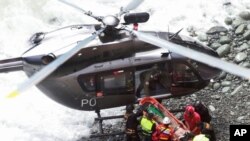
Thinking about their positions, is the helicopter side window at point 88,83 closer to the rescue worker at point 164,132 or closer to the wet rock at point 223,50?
the rescue worker at point 164,132

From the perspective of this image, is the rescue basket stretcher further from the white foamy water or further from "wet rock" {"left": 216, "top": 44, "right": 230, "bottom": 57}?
"wet rock" {"left": 216, "top": 44, "right": 230, "bottom": 57}

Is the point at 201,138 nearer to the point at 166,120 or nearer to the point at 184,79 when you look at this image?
the point at 166,120

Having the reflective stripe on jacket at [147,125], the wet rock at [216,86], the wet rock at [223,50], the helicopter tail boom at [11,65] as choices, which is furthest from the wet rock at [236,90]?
the helicopter tail boom at [11,65]

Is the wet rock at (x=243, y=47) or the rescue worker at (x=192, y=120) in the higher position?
the wet rock at (x=243, y=47)

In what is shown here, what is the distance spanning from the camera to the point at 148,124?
1019 cm

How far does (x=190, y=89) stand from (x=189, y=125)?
1.03 m

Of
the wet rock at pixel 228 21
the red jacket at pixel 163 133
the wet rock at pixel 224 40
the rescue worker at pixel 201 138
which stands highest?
the wet rock at pixel 228 21

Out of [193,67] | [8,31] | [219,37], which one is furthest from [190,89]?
[8,31]

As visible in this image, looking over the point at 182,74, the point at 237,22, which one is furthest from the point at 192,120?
the point at 237,22

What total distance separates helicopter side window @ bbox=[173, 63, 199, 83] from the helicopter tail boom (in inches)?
140

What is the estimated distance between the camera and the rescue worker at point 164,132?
993 cm

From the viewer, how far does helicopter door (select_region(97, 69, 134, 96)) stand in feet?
34.8

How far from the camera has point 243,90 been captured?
1239 centimetres

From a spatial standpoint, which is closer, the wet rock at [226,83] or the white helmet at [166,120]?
the white helmet at [166,120]
